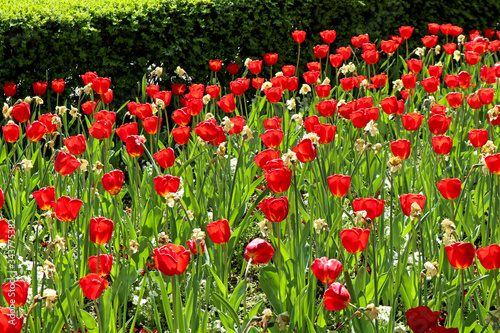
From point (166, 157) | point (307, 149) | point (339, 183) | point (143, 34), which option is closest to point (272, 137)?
point (307, 149)

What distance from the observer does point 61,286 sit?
7.90ft

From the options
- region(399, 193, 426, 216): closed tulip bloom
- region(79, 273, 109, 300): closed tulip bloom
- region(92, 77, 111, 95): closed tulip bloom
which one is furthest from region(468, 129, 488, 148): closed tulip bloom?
region(92, 77, 111, 95): closed tulip bloom

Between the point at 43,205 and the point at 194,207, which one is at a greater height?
the point at 43,205

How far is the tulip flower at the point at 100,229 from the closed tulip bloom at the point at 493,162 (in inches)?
61.8

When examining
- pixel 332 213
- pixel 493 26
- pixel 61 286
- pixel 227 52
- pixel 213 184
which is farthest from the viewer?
pixel 493 26

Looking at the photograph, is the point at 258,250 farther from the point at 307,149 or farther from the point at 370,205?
the point at 307,149

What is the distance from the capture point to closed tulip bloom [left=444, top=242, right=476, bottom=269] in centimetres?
191

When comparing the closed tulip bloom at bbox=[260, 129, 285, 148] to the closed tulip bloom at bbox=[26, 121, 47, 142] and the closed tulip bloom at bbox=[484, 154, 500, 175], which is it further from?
the closed tulip bloom at bbox=[26, 121, 47, 142]

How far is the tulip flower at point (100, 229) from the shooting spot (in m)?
2.19

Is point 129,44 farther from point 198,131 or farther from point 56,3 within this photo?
point 198,131

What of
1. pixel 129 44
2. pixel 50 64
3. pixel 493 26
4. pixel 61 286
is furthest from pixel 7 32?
pixel 493 26

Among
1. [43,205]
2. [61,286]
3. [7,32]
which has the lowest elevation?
[61,286]

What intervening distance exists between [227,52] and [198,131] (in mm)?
3051

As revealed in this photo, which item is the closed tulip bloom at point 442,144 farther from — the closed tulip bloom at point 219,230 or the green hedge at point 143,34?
the green hedge at point 143,34
